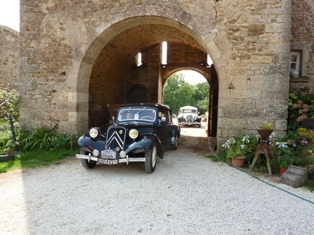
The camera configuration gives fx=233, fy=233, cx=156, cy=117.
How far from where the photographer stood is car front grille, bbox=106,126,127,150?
472cm

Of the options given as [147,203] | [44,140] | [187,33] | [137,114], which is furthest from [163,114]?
[44,140]

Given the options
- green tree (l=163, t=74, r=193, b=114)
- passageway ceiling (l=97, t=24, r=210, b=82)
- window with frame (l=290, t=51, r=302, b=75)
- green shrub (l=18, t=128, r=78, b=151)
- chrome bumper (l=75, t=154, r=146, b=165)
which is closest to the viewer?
chrome bumper (l=75, t=154, r=146, b=165)

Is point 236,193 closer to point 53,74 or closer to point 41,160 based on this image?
point 41,160

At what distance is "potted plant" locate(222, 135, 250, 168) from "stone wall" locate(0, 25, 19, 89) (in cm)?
1046

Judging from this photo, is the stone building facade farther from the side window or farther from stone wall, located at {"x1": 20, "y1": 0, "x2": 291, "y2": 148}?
the side window

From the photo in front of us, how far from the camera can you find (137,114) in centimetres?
591

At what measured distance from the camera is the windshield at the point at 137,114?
19.2 ft

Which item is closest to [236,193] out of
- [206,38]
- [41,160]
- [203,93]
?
[206,38]

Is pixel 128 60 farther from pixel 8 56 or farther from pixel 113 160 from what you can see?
pixel 113 160

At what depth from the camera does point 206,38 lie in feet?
20.4

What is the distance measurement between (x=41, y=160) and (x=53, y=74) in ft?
8.77

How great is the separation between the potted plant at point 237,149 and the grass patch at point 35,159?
163 inches

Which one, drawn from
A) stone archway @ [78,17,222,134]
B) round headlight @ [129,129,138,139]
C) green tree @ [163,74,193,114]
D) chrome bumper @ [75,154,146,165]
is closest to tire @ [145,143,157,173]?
chrome bumper @ [75,154,146,165]

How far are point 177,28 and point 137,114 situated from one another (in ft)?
9.96
